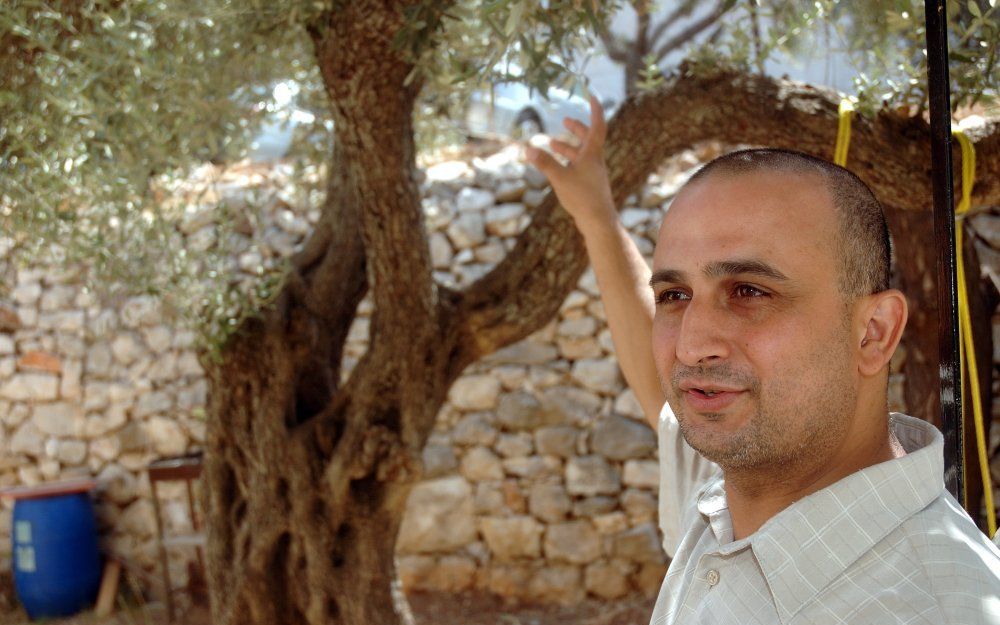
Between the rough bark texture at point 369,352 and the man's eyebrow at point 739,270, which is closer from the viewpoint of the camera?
the man's eyebrow at point 739,270

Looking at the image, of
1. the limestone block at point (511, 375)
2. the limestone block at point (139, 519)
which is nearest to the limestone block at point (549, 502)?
the limestone block at point (511, 375)

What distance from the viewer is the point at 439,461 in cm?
617

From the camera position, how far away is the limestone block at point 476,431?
621 centimetres

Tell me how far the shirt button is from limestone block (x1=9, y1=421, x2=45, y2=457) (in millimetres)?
6634

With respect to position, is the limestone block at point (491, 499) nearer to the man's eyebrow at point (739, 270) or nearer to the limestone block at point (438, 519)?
the limestone block at point (438, 519)

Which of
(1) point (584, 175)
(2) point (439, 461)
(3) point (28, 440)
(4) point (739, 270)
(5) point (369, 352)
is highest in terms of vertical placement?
(1) point (584, 175)

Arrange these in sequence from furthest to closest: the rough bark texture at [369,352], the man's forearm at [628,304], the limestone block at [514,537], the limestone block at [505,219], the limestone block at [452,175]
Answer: the limestone block at [452,175] → the limestone block at [505,219] → the limestone block at [514,537] → the rough bark texture at [369,352] → the man's forearm at [628,304]

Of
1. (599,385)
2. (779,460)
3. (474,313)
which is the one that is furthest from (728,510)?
(599,385)

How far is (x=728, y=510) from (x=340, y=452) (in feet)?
5.60

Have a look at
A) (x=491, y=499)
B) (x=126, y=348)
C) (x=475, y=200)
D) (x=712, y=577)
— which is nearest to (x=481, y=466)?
(x=491, y=499)

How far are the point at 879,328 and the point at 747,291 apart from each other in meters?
0.20

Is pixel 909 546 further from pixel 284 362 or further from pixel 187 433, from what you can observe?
pixel 187 433

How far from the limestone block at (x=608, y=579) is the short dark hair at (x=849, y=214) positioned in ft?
15.3

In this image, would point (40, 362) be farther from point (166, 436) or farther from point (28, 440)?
point (166, 436)
